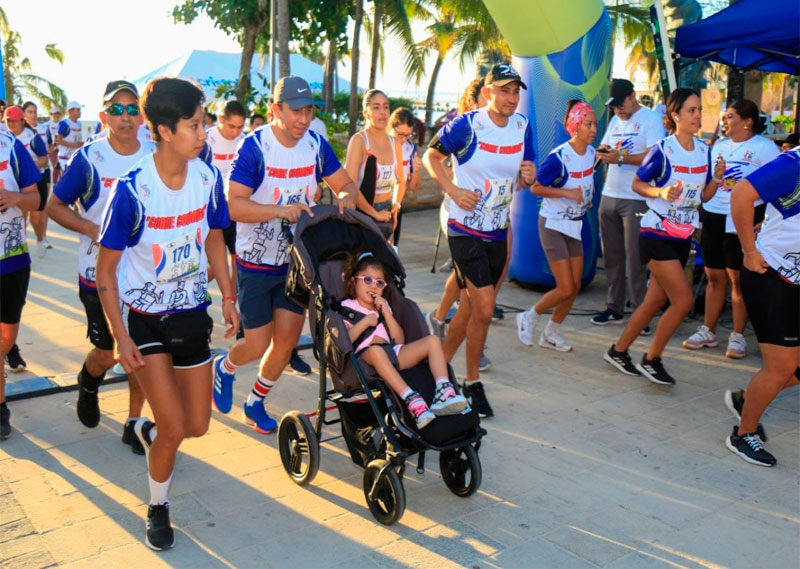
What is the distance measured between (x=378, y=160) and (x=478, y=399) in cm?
245

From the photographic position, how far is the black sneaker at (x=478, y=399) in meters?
5.26

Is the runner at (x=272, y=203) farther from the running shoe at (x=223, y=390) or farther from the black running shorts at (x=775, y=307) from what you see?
the black running shorts at (x=775, y=307)

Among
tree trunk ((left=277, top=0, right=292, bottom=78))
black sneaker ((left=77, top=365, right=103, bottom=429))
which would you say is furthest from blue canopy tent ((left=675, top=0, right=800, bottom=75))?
black sneaker ((left=77, top=365, right=103, bottom=429))

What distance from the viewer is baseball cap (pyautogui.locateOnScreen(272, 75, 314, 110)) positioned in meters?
4.59

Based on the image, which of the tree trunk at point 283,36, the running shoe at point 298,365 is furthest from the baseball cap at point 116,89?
the tree trunk at point 283,36

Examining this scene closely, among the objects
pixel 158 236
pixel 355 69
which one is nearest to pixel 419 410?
pixel 158 236

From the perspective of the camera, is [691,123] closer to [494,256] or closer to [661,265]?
[661,265]

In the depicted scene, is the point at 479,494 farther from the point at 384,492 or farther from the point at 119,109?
the point at 119,109

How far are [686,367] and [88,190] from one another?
4.57m

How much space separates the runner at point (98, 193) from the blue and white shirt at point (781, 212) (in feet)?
11.1

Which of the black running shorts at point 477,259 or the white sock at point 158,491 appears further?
the black running shorts at point 477,259

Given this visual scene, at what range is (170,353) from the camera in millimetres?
3580

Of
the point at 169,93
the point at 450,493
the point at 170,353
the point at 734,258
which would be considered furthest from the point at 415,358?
the point at 734,258

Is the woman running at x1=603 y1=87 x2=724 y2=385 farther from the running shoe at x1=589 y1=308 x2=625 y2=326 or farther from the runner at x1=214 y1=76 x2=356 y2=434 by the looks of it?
the runner at x1=214 y1=76 x2=356 y2=434
